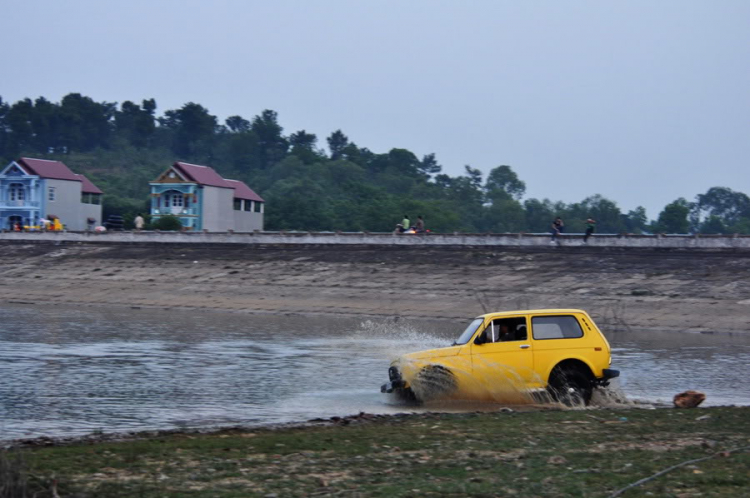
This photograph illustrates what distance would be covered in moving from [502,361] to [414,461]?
20.5 feet

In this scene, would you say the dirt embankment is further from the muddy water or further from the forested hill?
Result: the forested hill

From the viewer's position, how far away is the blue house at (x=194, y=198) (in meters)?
88.8

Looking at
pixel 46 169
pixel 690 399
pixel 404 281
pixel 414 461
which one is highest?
pixel 46 169

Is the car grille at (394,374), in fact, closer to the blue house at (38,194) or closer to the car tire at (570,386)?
the car tire at (570,386)

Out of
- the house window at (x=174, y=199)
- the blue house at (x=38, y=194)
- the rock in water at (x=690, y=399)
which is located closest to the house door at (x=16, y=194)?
the blue house at (x=38, y=194)

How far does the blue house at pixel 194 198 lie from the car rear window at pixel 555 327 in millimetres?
74684

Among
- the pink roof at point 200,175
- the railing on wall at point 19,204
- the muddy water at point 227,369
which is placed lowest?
the muddy water at point 227,369

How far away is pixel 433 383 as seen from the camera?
1584 cm

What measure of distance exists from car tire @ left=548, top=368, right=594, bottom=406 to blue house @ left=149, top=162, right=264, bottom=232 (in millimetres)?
75053

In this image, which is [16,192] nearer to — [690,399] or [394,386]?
[394,386]

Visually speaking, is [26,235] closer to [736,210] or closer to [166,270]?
[166,270]

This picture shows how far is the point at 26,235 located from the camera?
66125 millimetres

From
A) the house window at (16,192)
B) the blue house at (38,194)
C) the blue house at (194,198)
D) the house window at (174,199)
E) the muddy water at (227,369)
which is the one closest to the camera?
the muddy water at (227,369)

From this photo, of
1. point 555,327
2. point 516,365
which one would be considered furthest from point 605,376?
point 516,365
